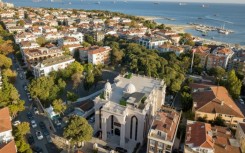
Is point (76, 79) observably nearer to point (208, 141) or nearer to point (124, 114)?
point (124, 114)

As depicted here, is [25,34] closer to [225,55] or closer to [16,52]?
[16,52]

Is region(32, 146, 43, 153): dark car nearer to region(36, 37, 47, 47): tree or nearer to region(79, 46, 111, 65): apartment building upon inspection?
region(79, 46, 111, 65): apartment building

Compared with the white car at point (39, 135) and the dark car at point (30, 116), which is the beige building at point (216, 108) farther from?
the dark car at point (30, 116)

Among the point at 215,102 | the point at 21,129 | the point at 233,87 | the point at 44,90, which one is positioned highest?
the point at 44,90

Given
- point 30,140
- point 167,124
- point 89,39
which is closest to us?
point 167,124

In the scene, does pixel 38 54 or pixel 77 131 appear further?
pixel 38 54

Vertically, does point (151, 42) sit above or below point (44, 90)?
above

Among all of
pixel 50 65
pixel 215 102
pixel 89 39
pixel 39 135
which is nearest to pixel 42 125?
pixel 39 135
